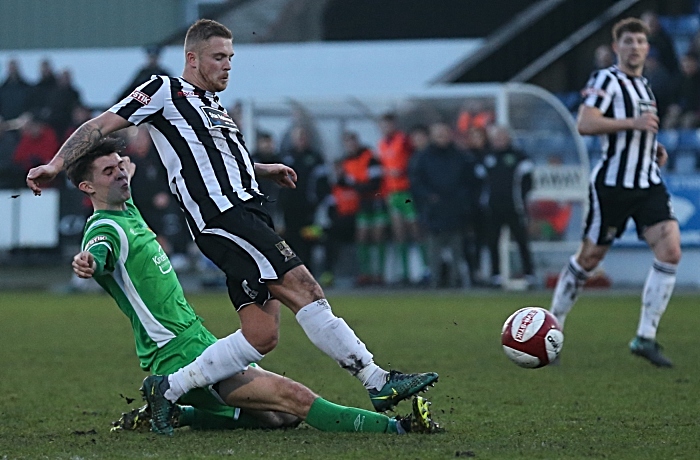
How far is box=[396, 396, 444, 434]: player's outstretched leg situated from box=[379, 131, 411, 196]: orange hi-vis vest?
43.9 ft

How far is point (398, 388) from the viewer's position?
5.16 m

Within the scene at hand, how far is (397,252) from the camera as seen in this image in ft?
63.8

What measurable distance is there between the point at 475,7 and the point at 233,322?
1287 cm

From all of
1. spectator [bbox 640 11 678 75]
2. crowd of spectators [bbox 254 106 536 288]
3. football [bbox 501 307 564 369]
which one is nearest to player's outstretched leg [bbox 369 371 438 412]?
football [bbox 501 307 564 369]

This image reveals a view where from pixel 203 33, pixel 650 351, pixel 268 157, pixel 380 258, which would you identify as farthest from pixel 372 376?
pixel 380 258

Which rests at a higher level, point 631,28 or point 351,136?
point 631,28

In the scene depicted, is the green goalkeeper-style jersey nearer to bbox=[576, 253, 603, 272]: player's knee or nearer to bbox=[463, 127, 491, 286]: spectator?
bbox=[576, 253, 603, 272]: player's knee

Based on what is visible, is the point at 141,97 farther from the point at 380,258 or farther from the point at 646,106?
the point at 380,258

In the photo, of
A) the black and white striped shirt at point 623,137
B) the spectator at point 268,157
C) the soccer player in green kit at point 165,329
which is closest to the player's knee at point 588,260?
the black and white striped shirt at point 623,137

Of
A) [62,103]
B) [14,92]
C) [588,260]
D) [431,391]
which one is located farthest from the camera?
[14,92]

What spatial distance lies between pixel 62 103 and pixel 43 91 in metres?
0.55

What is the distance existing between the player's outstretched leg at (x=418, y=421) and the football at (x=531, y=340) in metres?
1.06

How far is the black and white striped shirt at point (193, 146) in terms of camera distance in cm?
546

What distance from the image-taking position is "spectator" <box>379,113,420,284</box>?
61.5ft
